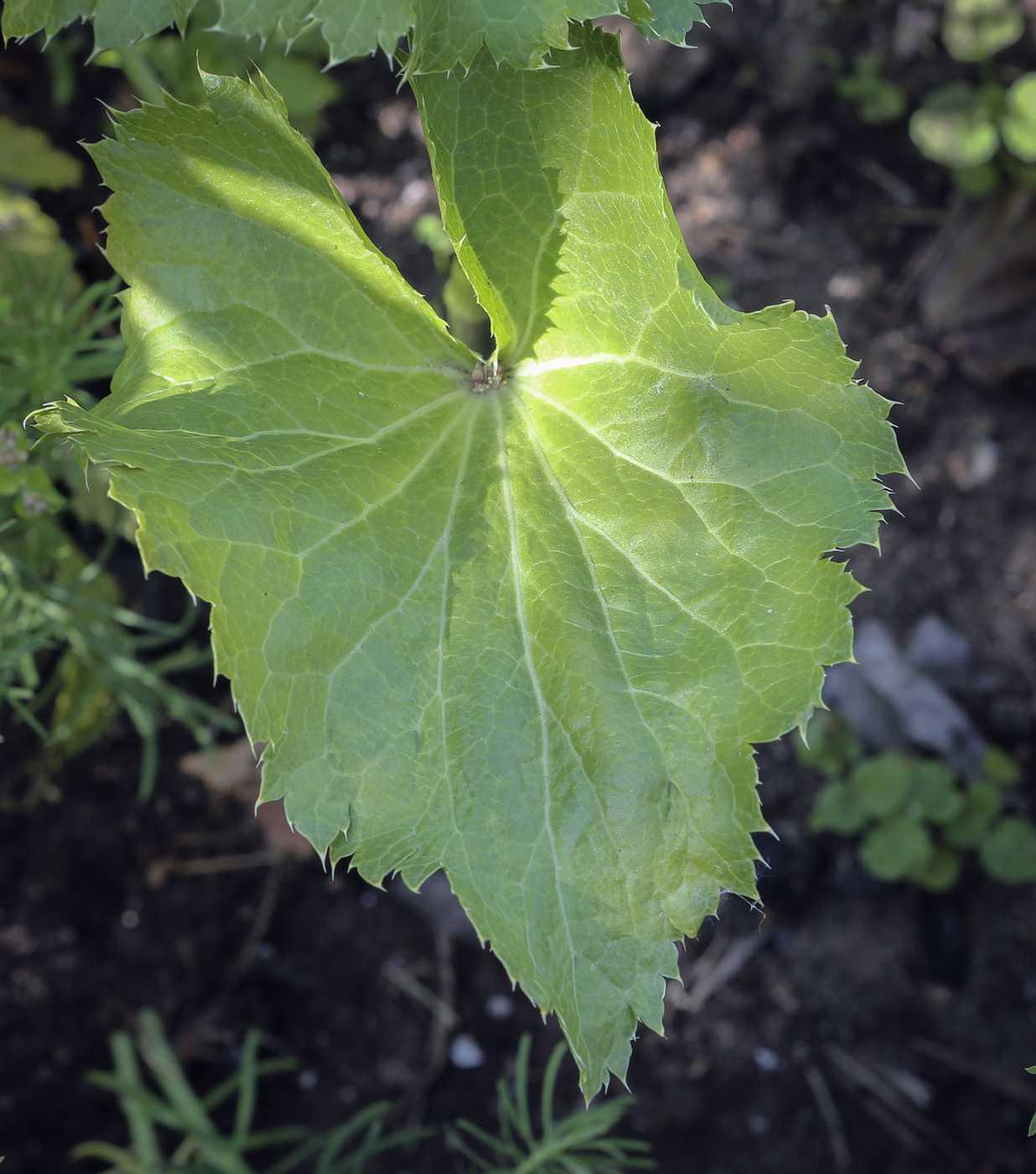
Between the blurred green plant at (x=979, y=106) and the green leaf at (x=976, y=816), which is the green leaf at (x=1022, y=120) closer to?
the blurred green plant at (x=979, y=106)

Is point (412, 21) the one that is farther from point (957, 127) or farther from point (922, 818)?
point (922, 818)

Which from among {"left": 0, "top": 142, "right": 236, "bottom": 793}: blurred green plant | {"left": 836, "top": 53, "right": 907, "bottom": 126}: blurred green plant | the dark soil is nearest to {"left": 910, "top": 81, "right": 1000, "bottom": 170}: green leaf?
{"left": 836, "top": 53, "right": 907, "bottom": 126}: blurred green plant

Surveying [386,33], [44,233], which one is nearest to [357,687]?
[386,33]

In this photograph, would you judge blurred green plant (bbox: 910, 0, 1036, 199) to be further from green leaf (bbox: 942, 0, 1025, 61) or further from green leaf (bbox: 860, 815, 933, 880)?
green leaf (bbox: 860, 815, 933, 880)

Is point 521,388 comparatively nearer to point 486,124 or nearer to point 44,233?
point 486,124

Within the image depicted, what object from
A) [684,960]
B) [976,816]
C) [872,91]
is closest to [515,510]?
[684,960]

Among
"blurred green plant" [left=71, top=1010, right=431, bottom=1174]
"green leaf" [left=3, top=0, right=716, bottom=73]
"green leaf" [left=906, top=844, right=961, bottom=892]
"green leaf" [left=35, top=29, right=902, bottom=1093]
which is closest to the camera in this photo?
"green leaf" [left=3, top=0, right=716, bottom=73]

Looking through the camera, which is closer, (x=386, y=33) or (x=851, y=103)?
(x=386, y=33)
